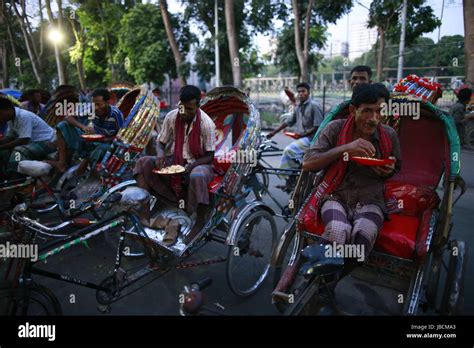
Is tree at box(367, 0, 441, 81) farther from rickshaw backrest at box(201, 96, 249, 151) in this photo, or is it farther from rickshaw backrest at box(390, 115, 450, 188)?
rickshaw backrest at box(390, 115, 450, 188)

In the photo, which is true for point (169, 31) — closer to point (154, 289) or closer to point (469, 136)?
point (469, 136)

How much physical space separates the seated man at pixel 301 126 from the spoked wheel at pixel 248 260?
1563 millimetres

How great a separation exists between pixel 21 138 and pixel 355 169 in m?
3.83

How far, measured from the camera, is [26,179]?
4.11m

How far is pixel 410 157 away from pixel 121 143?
3.03m

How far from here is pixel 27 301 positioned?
227 cm

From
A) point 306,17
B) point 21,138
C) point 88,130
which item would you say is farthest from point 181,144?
point 306,17

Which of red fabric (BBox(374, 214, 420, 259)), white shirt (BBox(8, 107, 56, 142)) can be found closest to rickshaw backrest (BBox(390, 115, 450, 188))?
red fabric (BBox(374, 214, 420, 259))

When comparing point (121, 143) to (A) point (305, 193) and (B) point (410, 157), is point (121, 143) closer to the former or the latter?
(A) point (305, 193)

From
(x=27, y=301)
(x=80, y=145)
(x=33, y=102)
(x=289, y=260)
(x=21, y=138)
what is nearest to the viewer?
(x=27, y=301)

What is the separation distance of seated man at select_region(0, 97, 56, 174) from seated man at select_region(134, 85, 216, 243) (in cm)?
184

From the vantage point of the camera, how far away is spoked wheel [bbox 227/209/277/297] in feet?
10.7

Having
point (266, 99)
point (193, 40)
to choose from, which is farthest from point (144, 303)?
point (266, 99)

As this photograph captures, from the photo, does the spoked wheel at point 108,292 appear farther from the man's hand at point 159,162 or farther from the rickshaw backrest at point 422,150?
the rickshaw backrest at point 422,150
